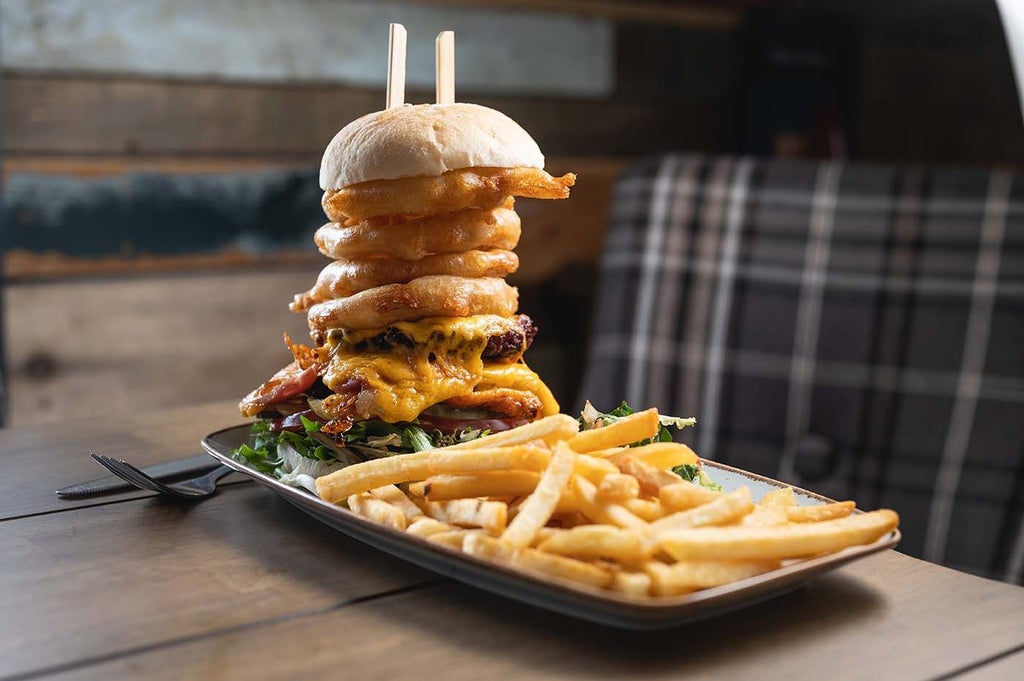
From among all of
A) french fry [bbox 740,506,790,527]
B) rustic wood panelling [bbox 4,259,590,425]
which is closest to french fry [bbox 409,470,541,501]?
french fry [bbox 740,506,790,527]

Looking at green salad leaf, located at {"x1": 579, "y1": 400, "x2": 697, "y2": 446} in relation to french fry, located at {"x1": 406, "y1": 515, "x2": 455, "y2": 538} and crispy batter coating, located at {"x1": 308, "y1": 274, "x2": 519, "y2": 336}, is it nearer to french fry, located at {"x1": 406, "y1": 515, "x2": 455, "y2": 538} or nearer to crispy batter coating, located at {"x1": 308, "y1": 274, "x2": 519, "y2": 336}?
crispy batter coating, located at {"x1": 308, "y1": 274, "x2": 519, "y2": 336}

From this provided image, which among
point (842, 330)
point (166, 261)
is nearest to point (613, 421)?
point (842, 330)

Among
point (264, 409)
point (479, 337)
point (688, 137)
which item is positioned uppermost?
point (688, 137)

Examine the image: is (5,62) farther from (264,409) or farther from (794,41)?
(794,41)

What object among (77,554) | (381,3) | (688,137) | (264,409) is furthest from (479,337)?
(688,137)

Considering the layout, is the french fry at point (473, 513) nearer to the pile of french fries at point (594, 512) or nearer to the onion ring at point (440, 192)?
the pile of french fries at point (594, 512)
